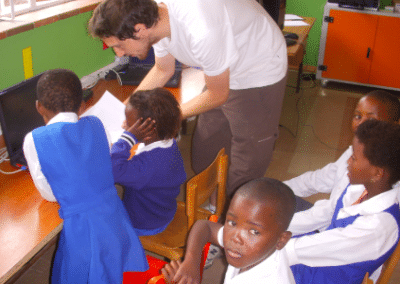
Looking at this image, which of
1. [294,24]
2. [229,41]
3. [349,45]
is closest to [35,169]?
[229,41]

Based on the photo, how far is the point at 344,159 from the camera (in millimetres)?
1575

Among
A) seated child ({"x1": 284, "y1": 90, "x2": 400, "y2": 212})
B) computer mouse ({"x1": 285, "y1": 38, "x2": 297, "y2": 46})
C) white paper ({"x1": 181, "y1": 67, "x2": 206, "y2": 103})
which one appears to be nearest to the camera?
seated child ({"x1": 284, "y1": 90, "x2": 400, "y2": 212})

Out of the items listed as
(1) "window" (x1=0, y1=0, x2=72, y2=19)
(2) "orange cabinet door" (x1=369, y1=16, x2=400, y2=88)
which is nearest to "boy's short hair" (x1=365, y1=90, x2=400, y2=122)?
(1) "window" (x1=0, y1=0, x2=72, y2=19)

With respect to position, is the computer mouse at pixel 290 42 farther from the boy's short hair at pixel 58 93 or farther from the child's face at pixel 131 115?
the boy's short hair at pixel 58 93

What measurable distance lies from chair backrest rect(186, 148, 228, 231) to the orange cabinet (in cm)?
303

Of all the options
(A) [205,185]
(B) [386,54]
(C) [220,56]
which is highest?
(C) [220,56]

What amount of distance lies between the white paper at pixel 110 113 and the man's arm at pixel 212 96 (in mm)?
367

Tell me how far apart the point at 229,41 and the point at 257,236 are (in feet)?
2.63

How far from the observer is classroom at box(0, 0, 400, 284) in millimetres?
1969

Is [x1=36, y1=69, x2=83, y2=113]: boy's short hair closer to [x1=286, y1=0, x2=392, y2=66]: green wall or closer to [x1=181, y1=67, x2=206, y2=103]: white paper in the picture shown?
[x1=181, y1=67, x2=206, y2=103]: white paper

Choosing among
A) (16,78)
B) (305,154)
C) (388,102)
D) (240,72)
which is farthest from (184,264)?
(305,154)

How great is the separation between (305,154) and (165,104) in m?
1.95

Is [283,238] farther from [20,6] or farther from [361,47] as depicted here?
[361,47]

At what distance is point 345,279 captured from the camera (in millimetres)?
1257
